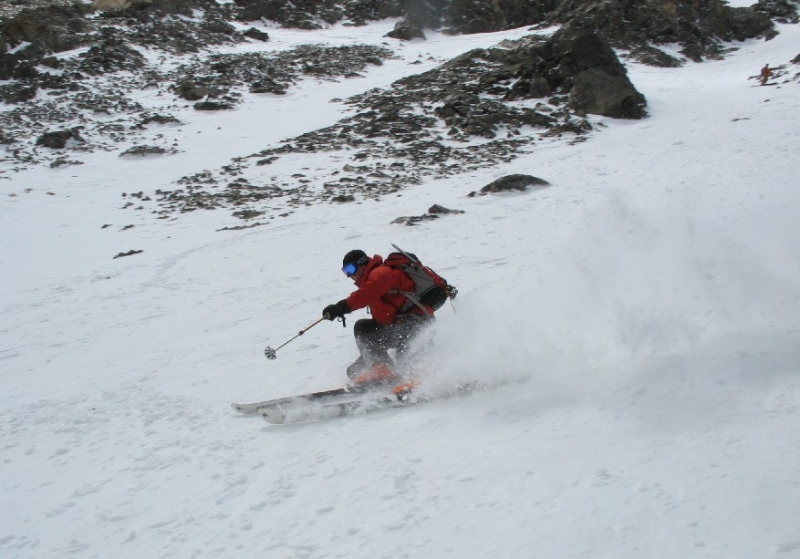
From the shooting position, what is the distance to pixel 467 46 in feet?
122

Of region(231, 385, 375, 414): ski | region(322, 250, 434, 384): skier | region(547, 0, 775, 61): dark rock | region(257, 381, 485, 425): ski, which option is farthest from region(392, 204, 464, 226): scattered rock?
region(547, 0, 775, 61): dark rock

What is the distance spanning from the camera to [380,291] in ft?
19.5

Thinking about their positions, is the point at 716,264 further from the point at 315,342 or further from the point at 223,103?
the point at 223,103

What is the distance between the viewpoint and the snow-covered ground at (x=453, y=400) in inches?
140

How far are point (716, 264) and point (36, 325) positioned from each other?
393 inches

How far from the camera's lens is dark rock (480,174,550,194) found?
1504cm

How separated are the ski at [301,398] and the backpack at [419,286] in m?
0.97

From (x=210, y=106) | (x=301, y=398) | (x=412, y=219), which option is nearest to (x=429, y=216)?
(x=412, y=219)

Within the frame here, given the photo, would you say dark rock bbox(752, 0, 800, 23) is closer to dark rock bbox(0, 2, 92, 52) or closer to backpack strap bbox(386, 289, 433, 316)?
dark rock bbox(0, 2, 92, 52)

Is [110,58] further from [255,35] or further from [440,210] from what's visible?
[440,210]

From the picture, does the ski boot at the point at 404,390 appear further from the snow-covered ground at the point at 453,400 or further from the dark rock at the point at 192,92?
the dark rock at the point at 192,92

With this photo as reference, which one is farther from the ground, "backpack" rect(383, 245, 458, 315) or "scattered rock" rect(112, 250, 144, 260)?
"backpack" rect(383, 245, 458, 315)

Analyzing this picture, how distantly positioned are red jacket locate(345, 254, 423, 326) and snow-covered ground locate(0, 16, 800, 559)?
72 cm

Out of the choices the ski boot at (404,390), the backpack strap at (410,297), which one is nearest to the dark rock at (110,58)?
the backpack strap at (410,297)
